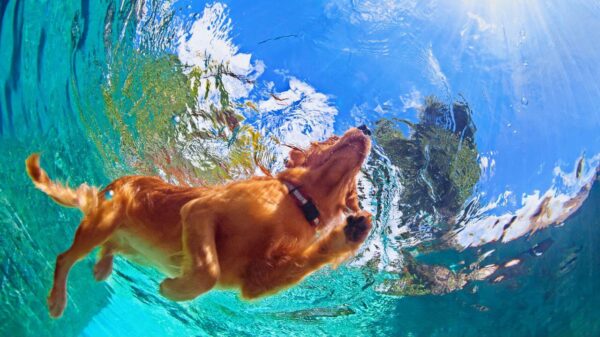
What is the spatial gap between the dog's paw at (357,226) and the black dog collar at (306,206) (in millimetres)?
309

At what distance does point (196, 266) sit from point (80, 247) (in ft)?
4.95

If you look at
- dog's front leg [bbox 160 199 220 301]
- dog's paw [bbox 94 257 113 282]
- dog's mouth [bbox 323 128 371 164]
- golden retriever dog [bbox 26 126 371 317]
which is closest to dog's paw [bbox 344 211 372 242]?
golden retriever dog [bbox 26 126 371 317]

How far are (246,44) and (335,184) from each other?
2.34 metres

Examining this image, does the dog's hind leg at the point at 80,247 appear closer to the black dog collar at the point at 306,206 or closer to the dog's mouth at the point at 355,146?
the black dog collar at the point at 306,206

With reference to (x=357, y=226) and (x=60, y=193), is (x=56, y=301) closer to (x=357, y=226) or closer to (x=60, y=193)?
(x=60, y=193)

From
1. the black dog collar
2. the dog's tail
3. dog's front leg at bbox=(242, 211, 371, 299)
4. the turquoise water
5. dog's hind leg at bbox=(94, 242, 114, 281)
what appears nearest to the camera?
dog's front leg at bbox=(242, 211, 371, 299)

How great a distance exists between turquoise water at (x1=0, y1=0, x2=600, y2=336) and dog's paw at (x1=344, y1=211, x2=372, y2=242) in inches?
79.7

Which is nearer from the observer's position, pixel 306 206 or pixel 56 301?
pixel 306 206

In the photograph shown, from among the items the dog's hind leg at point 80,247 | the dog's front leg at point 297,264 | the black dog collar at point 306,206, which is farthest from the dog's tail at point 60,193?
the black dog collar at point 306,206

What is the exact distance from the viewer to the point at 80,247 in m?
3.41

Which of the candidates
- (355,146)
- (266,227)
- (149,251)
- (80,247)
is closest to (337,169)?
(355,146)

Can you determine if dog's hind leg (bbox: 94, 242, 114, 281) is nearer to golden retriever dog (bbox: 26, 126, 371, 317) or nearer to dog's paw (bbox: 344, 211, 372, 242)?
golden retriever dog (bbox: 26, 126, 371, 317)

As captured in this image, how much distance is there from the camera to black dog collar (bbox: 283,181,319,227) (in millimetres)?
2826

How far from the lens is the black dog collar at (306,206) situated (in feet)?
9.27
